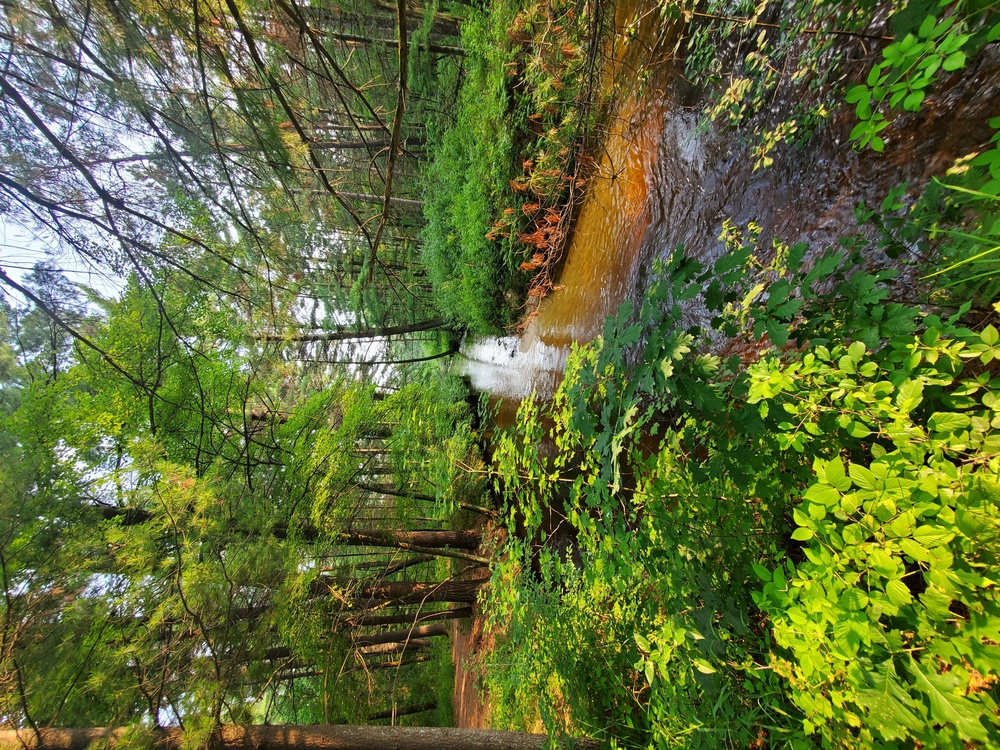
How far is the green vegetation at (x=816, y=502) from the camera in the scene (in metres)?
1.22

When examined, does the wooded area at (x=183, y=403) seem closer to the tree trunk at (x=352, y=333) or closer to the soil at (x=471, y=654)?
the soil at (x=471, y=654)

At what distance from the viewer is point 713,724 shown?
2180mm

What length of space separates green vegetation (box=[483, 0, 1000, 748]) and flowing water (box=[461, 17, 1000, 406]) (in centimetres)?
21

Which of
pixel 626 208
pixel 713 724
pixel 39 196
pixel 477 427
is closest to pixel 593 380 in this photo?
pixel 713 724

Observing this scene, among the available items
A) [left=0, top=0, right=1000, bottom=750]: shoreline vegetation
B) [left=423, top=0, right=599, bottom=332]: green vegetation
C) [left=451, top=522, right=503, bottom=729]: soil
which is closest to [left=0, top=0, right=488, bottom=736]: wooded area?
[left=0, top=0, right=1000, bottom=750]: shoreline vegetation

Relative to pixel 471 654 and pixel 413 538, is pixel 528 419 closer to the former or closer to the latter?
pixel 413 538

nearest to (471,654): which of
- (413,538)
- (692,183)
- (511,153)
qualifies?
(413,538)

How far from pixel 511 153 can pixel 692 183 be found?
9.57ft

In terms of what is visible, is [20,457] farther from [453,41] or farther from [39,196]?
[453,41]

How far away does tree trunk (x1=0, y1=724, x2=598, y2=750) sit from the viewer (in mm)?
2865

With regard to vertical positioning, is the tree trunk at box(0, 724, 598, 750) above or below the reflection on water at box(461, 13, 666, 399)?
below

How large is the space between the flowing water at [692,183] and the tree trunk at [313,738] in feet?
13.1

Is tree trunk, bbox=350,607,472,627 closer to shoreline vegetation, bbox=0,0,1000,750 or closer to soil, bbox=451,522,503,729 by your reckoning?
shoreline vegetation, bbox=0,0,1000,750

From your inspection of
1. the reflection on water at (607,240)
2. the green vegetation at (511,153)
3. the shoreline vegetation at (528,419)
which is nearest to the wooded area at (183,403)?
the shoreline vegetation at (528,419)
